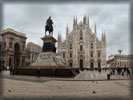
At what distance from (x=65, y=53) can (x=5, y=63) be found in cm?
2920

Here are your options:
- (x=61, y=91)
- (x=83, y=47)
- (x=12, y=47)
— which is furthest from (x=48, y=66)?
(x=83, y=47)

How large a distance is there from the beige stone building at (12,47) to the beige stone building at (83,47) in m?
19.4

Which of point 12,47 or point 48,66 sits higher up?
point 12,47

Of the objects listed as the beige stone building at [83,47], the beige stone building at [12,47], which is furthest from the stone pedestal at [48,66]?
the beige stone building at [83,47]

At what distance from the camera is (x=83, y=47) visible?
215 ft

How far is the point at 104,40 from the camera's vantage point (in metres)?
64.8

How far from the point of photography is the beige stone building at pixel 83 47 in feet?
209

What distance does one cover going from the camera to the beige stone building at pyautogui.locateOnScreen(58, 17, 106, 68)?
63.7 metres

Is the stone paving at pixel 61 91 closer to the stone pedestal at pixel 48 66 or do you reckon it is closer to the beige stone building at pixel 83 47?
the stone pedestal at pixel 48 66

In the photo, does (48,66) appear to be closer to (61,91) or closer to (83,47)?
(61,91)

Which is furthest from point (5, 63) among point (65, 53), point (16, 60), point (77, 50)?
point (77, 50)

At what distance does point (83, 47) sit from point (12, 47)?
34415 millimetres

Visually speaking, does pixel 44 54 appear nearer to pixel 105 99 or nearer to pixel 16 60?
pixel 105 99

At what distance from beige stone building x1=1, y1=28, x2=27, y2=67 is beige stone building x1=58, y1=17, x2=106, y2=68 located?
1943 centimetres
